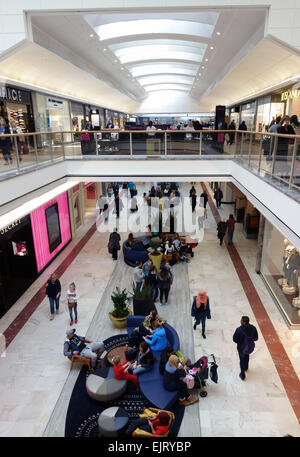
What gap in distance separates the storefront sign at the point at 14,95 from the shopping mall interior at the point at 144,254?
4.0 inches

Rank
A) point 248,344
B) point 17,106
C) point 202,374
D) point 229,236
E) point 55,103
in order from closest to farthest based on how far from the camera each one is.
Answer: point 202,374
point 248,344
point 17,106
point 229,236
point 55,103

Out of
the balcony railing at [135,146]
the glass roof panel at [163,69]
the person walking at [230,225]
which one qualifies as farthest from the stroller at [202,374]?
the glass roof panel at [163,69]

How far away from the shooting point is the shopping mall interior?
5.80m

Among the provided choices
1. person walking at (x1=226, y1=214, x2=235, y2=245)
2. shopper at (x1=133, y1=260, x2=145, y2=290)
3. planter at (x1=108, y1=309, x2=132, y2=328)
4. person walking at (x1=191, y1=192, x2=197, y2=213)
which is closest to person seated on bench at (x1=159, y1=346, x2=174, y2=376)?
planter at (x1=108, y1=309, x2=132, y2=328)

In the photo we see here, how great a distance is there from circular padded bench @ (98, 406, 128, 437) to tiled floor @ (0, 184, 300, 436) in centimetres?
87

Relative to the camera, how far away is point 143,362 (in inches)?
246

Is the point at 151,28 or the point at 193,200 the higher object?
the point at 151,28

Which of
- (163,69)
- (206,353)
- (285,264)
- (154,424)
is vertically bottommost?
(206,353)

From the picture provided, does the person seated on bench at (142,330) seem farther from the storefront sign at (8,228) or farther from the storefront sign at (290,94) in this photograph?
the storefront sign at (290,94)

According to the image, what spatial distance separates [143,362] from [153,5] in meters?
9.41

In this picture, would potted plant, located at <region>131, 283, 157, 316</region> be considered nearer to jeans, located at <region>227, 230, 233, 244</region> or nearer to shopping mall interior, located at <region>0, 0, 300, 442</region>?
shopping mall interior, located at <region>0, 0, 300, 442</region>

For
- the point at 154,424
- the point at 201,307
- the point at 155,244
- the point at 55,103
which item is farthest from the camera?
the point at 55,103

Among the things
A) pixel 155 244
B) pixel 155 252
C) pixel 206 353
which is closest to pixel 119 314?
pixel 206 353

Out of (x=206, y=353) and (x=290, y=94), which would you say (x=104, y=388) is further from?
(x=290, y=94)
